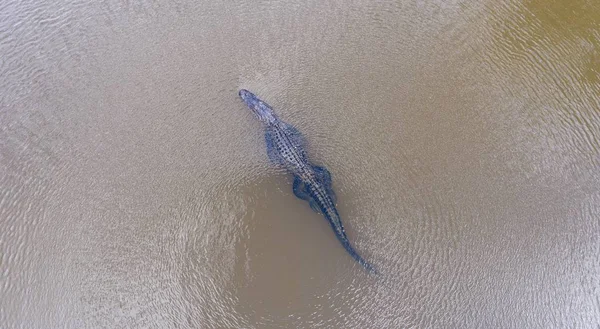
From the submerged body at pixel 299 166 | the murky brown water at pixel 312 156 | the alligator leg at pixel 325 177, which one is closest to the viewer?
the murky brown water at pixel 312 156

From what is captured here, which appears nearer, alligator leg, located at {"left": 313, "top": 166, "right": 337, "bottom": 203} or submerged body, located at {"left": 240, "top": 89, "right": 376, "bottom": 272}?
submerged body, located at {"left": 240, "top": 89, "right": 376, "bottom": 272}

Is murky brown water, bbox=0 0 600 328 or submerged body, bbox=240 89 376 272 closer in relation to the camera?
murky brown water, bbox=0 0 600 328

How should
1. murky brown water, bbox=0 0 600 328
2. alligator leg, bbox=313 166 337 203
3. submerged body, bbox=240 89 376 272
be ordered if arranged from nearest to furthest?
1. murky brown water, bbox=0 0 600 328
2. submerged body, bbox=240 89 376 272
3. alligator leg, bbox=313 166 337 203

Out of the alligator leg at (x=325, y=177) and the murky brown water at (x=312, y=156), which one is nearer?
the murky brown water at (x=312, y=156)

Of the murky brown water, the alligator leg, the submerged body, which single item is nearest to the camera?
the murky brown water

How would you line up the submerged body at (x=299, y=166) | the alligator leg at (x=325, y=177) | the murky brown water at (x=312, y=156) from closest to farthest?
1. the murky brown water at (x=312, y=156)
2. the submerged body at (x=299, y=166)
3. the alligator leg at (x=325, y=177)

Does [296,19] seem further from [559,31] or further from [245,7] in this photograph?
[559,31]
